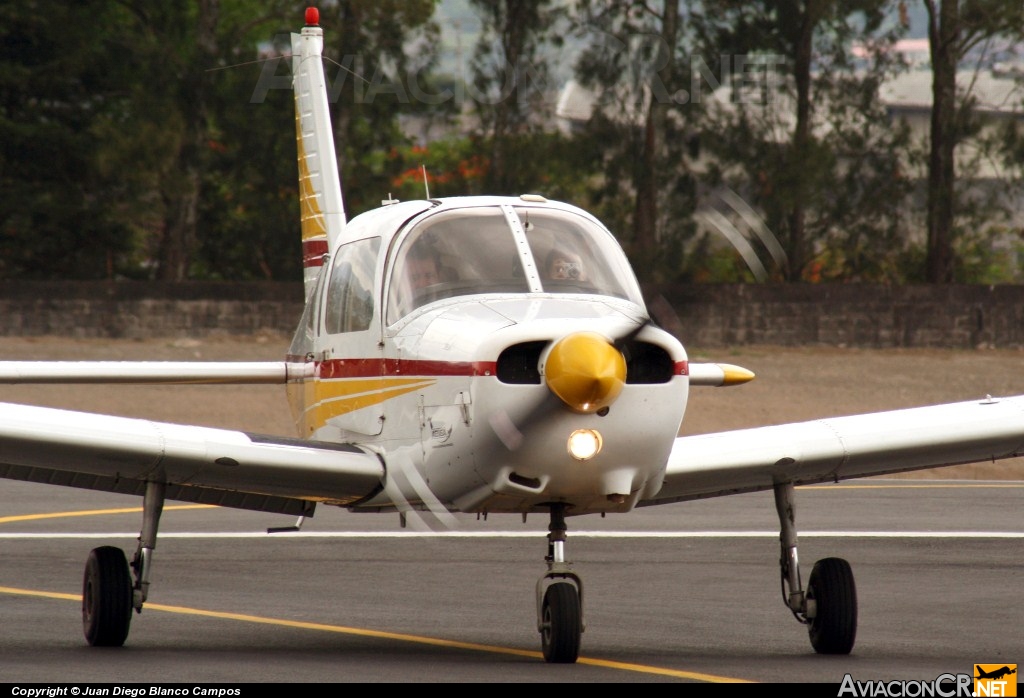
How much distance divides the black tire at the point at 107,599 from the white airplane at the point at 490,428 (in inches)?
0.4

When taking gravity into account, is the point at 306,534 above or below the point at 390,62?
below

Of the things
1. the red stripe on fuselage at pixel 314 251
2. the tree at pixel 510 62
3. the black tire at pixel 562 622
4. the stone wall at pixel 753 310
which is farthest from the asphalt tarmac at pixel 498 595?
the tree at pixel 510 62

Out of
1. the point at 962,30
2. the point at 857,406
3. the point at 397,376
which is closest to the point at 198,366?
the point at 397,376

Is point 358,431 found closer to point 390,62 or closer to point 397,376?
point 397,376

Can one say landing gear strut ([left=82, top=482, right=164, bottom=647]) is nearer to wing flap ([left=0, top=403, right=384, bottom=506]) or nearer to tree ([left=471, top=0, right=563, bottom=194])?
wing flap ([left=0, top=403, right=384, bottom=506])

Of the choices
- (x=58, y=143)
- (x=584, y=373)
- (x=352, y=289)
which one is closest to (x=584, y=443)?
(x=584, y=373)

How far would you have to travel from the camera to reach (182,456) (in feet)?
30.1

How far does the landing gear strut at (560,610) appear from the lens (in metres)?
8.41

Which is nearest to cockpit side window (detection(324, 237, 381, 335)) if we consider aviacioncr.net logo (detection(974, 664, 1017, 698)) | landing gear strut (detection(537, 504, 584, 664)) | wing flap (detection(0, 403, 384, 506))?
wing flap (detection(0, 403, 384, 506))

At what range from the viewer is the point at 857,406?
91.8 feet

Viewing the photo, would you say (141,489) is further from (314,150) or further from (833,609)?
(314,150)

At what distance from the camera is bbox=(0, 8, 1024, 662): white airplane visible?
7.99m

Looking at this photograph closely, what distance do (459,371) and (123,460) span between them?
212 cm

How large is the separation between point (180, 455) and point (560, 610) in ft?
7.51
